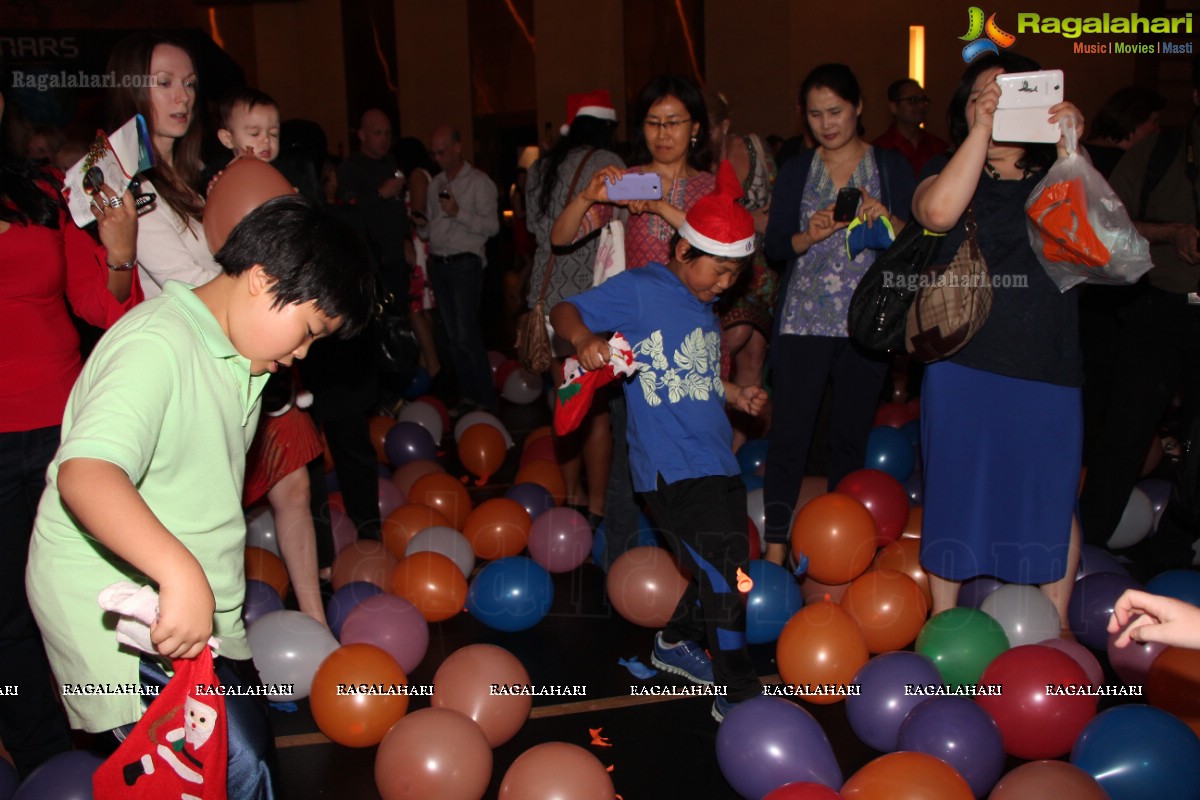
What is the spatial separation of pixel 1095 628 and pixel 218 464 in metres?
2.67

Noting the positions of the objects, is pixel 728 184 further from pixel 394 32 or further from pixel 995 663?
pixel 394 32

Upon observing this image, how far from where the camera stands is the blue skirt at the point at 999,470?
280cm

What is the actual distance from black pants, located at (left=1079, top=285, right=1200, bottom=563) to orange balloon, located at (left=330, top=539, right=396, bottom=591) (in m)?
2.76

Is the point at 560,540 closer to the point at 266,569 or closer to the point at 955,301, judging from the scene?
the point at 266,569

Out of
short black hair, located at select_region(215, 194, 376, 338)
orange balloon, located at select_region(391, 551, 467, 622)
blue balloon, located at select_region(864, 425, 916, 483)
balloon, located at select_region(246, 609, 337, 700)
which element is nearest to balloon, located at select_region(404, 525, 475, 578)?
orange balloon, located at select_region(391, 551, 467, 622)

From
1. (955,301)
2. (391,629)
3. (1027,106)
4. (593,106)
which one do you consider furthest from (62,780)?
(593,106)

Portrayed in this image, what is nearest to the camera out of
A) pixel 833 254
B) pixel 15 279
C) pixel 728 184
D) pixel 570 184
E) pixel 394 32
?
pixel 15 279

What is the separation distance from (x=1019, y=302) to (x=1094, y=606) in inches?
41.8

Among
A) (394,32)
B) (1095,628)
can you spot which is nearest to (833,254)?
(1095,628)

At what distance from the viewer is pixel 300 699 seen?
2988 millimetres

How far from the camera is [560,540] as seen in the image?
3.84 metres

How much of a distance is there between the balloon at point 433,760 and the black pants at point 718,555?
0.76 metres

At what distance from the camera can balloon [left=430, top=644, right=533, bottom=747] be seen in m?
2.58

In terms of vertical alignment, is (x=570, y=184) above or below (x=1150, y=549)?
above
